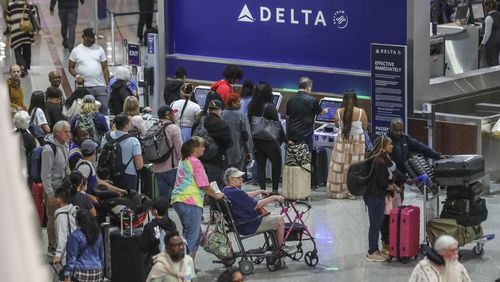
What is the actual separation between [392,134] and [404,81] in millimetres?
2697

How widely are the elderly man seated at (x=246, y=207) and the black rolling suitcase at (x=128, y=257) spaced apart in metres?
0.85

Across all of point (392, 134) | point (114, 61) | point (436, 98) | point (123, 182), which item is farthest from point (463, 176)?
point (114, 61)

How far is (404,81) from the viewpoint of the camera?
1227cm

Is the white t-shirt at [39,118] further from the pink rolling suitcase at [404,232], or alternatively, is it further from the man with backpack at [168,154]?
the pink rolling suitcase at [404,232]

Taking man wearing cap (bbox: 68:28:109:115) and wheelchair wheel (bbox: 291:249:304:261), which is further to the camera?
man wearing cap (bbox: 68:28:109:115)

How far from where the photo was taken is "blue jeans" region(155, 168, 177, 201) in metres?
10.1

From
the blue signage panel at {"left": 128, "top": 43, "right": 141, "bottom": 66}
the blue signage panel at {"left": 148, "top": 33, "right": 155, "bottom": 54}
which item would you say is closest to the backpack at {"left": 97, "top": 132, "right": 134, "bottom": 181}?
the blue signage panel at {"left": 148, "top": 33, "right": 155, "bottom": 54}

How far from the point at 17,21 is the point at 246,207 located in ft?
32.7

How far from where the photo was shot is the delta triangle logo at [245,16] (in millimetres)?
14539

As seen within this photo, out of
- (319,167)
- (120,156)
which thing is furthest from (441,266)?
(319,167)

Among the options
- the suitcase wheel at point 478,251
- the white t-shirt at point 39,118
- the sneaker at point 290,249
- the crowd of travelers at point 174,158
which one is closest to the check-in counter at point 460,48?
the crowd of travelers at point 174,158

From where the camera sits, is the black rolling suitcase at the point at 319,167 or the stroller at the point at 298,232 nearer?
the stroller at the point at 298,232

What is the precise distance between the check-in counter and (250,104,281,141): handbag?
15.1 ft

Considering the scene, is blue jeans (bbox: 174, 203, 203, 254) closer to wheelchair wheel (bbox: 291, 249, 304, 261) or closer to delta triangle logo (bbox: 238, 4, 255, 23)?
wheelchair wheel (bbox: 291, 249, 304, 261)
